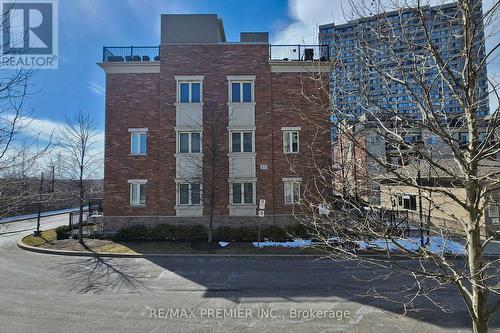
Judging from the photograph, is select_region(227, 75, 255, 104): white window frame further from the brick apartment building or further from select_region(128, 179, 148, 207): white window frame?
select_region(128, 179, 148, 207): white window frame

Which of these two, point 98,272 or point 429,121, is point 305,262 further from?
point 429,121

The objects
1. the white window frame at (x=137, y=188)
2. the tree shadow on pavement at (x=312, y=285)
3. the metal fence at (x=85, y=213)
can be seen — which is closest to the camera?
the tree shadow on pavement at (x=312, y=285)

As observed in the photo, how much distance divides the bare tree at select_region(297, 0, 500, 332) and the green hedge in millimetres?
15179

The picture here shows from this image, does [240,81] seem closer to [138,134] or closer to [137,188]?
[138,134]

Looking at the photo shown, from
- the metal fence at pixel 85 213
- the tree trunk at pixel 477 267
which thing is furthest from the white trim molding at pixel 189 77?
the tree trunk at pixel 477 267

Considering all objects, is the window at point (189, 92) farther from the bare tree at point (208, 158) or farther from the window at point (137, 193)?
the window at point (137, 193)

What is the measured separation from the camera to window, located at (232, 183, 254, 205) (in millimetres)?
20844

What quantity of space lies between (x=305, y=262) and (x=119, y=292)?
810cm

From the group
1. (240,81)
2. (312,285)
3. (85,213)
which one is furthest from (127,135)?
(312,285)

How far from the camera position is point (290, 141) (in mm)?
21141

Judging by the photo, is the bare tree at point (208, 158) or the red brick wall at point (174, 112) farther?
the red brick wall at point (174, 112)

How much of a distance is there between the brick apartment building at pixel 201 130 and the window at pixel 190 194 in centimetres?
7

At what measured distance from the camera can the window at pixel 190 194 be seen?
67.8ft

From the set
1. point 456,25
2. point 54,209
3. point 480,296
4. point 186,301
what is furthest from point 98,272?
point 54,209
